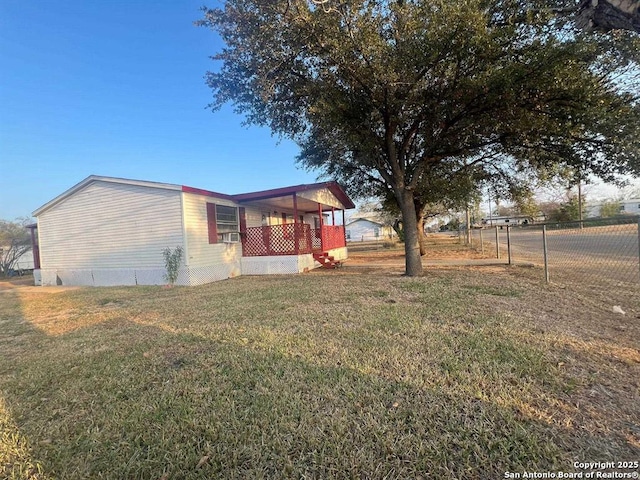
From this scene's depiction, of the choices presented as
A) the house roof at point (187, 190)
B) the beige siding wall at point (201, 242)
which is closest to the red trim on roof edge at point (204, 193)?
the house roof at point (187, 190)

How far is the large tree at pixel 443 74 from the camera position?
5.21 meters

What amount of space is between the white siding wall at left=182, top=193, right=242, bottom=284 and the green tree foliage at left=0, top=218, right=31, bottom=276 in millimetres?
20356

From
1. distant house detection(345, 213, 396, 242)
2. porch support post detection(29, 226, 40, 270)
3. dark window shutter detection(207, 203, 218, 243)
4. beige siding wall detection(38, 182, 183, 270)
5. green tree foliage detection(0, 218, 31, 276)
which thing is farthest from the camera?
distant house detection(345, 213, 396, 242)

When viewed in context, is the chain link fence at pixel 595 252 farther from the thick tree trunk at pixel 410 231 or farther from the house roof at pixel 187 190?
the house roof at pixel 187 190

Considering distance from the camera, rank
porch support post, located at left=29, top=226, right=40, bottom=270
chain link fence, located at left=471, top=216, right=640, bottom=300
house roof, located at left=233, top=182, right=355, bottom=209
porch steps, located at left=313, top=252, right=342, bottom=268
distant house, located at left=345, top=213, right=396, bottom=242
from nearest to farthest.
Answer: chain link fence, located at left=471, top=216, right=640, bottom=300 → house roof, located at left=233, top=182, right=355, bottom=209 → porch steps, located at left=313, top=252, right=342, bottom=268 → porch support post, located at left=29, top=226, right=40, bottom=270 → distant house, located at left=345, top=213, right=396, bottom=242

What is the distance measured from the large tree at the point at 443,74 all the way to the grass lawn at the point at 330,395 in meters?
3.95

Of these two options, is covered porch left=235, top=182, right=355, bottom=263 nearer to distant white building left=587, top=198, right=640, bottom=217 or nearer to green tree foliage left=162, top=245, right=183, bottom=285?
green tree foliage left=162, top=245, right=183, bottom=285

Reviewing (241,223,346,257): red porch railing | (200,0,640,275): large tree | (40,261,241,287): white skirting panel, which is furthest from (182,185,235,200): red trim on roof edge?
(200,0,640,275): large tree

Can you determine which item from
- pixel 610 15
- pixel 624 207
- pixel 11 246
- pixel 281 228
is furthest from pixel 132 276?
pixel 624 207

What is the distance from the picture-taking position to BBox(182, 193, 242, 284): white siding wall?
967 centimetres

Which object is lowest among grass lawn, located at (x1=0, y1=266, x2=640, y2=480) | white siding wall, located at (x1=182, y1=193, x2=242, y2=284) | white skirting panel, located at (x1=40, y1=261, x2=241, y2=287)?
grass lawn, located at (x1=0, y1=266, x2=640, y2=480)

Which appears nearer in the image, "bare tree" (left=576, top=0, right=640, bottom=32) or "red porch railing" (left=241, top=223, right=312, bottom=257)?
"bare tree" (left=576, top=0, right=640, bottom=32)

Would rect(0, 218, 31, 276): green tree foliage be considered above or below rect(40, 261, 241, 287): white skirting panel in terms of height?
above

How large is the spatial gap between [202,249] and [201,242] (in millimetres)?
237
